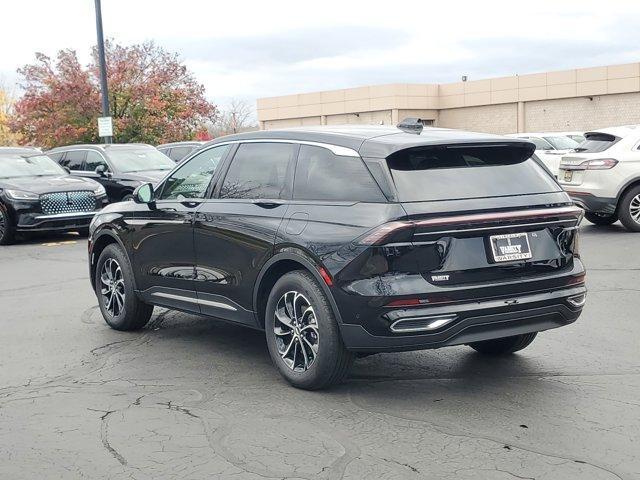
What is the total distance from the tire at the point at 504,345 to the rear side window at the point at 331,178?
5.52ft

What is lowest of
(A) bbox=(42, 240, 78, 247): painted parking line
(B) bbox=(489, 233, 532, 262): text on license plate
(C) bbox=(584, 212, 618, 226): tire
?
(A) bbox=(42, 240, 78, 247): painted parking line

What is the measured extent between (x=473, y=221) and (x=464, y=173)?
1.45 feet

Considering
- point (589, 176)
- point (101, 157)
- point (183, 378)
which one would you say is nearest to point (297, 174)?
point (183, 378)

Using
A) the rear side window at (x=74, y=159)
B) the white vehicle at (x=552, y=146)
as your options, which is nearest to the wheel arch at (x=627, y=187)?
the white vehicle at (x=552, y=146)

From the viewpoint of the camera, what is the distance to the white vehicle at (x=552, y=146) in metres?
22.7

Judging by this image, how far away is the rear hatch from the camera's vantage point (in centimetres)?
509

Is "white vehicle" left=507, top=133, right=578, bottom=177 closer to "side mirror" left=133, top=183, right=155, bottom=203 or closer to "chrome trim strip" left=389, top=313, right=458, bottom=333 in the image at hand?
"side mirror" left=133, top=183, right=155, bottom=203

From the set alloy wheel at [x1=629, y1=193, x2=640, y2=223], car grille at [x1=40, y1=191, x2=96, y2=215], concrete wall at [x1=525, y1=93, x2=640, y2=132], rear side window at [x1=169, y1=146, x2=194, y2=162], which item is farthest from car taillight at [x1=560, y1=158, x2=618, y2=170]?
concrete wall at [x1=525, y1=93, x2=640, y2=132]

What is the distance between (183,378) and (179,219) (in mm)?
1371

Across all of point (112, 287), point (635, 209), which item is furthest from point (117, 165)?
point (112, 287)

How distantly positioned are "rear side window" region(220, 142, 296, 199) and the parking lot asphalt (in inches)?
50.2

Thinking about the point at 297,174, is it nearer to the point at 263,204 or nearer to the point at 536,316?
the point at 263,204

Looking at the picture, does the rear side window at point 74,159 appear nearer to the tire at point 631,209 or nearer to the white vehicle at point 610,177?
the white vehicle at point 610,177

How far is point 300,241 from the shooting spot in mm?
5516
